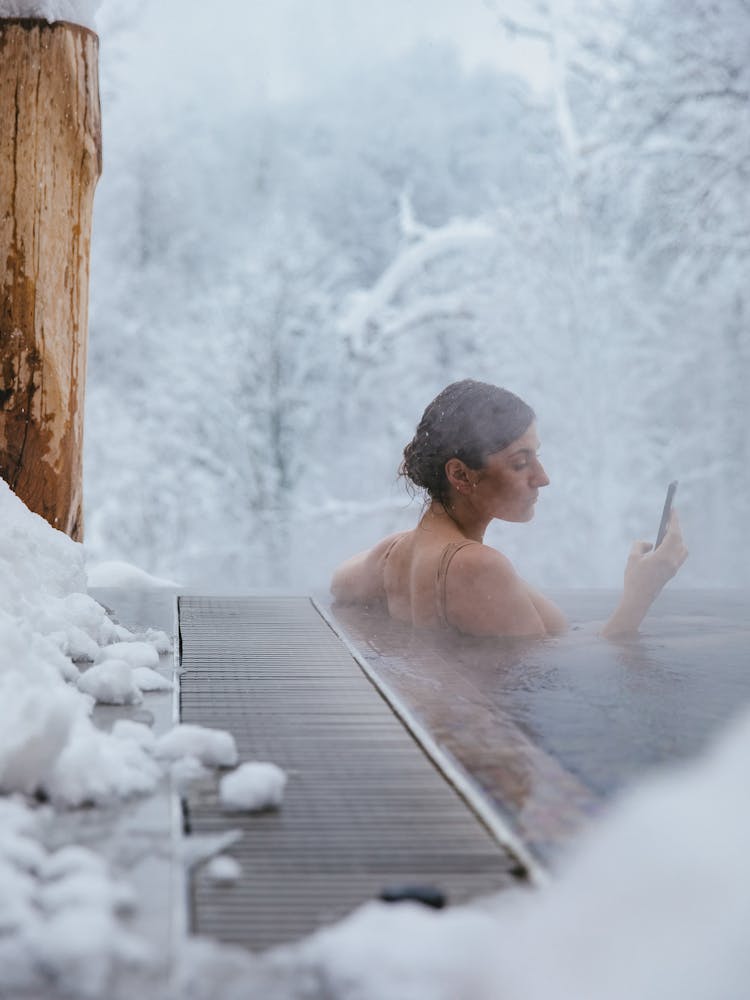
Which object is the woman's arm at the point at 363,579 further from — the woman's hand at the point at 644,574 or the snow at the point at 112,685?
the snow at the point at 112,685

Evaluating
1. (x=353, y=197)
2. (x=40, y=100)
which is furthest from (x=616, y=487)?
(x=40, y=100)

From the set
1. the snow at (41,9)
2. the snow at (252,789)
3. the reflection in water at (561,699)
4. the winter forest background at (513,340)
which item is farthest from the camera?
the winter forest background at (513,340)

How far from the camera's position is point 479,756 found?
140 centimetres

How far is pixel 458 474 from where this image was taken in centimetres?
261

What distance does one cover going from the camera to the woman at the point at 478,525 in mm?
2445

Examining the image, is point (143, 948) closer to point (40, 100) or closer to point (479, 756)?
point (479, 756)

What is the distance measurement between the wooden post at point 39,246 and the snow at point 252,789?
151 cm

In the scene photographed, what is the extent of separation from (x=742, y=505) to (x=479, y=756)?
10330 mm

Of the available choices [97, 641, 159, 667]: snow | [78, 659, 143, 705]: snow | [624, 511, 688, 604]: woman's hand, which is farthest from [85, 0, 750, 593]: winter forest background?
[78, 659, 143, 705]: snow

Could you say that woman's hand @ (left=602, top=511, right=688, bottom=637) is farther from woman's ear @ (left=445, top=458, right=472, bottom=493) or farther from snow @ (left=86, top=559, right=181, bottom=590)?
snow @ (left=86, top=559, right=181, bottom=590)

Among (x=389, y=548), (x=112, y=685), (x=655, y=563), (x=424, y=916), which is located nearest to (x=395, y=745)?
(x=112, y=685)

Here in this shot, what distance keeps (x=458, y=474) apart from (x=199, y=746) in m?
1.39

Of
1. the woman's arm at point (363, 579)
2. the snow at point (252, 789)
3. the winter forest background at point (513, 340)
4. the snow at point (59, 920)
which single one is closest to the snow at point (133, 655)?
the snow at point (252, 789)

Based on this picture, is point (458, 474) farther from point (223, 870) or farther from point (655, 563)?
point (223, 870)
